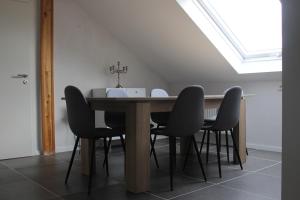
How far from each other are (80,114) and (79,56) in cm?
222

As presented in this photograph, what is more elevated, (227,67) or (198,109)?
(227,67)

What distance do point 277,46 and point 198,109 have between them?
7.13ft

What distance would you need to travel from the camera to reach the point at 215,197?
7.90 ft

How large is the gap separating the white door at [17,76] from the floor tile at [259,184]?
107 inches

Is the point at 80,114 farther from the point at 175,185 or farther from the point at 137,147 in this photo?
the point at 175,185

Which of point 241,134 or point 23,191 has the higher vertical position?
point 241,134

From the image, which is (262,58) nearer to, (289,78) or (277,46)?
(277,46)

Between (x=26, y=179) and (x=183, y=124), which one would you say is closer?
(x=183, y=124)

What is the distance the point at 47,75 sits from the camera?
4.19 meters

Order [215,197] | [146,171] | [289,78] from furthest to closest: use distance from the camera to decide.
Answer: [146,171]
[215,197]
[289,78]

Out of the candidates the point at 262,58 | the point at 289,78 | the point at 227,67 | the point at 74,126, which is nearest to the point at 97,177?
the point at 74,126

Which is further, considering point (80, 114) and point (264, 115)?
point (264, 115)

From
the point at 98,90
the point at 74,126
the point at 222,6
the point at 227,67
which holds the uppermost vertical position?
the point at 222,6

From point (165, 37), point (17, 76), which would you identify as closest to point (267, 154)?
point (165, 37)
